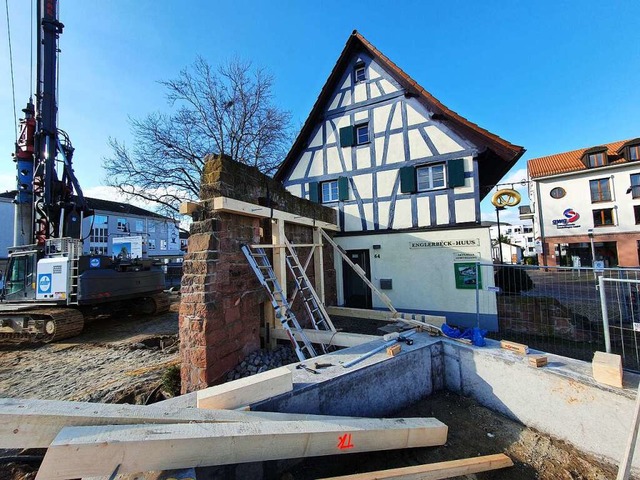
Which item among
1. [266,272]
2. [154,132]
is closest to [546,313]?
[266,272]

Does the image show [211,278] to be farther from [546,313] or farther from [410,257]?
[546,313]

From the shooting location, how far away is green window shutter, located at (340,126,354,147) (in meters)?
10.4

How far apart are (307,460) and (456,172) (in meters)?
8.46

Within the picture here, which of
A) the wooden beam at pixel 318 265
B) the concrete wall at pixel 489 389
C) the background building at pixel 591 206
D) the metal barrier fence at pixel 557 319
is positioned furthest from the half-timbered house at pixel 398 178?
the background building at pixel 591 206

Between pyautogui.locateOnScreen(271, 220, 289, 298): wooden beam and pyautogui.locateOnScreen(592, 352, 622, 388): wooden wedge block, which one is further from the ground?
pyautogui.locateOnScreen(271, 220, 289, 298): wooden beam

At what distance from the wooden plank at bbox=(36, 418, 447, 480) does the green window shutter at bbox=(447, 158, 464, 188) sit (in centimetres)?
781

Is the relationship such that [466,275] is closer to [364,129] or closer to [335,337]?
[335,337]

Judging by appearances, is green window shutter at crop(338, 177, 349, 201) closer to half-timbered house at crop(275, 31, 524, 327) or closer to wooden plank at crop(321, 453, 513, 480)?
half-timbered house at crop(275, 31, 524, 327)

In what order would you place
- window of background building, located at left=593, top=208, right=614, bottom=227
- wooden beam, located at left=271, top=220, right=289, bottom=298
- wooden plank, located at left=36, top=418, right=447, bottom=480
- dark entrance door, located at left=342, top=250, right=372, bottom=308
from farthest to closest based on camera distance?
window of background building, located at left=593, top=208, right=614, bottom=227 < dark entrance door, located at left=342, top=250, right=372, bottom=308 < wooden beam, located at left=271, top=220, right=289, bottom=298 < wooden plank, located at left=36, top=418, right=447, bottom=480

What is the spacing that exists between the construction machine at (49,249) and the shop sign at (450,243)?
32.8 feet

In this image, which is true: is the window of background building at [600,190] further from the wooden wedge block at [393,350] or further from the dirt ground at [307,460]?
the wooden wedge block at [393,350]

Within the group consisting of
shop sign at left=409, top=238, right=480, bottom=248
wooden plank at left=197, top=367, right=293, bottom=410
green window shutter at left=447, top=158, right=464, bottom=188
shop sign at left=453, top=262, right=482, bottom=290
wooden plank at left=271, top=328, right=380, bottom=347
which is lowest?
wooden plank at left=271, top=328, right=380, bottom=347

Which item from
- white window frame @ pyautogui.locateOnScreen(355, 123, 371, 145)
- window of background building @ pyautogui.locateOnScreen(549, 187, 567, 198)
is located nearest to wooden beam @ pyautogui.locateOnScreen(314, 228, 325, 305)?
white window frame @ pyautogui.locateOnScreen(355, 123, 371, 145)

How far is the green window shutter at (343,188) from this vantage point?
10.4m
